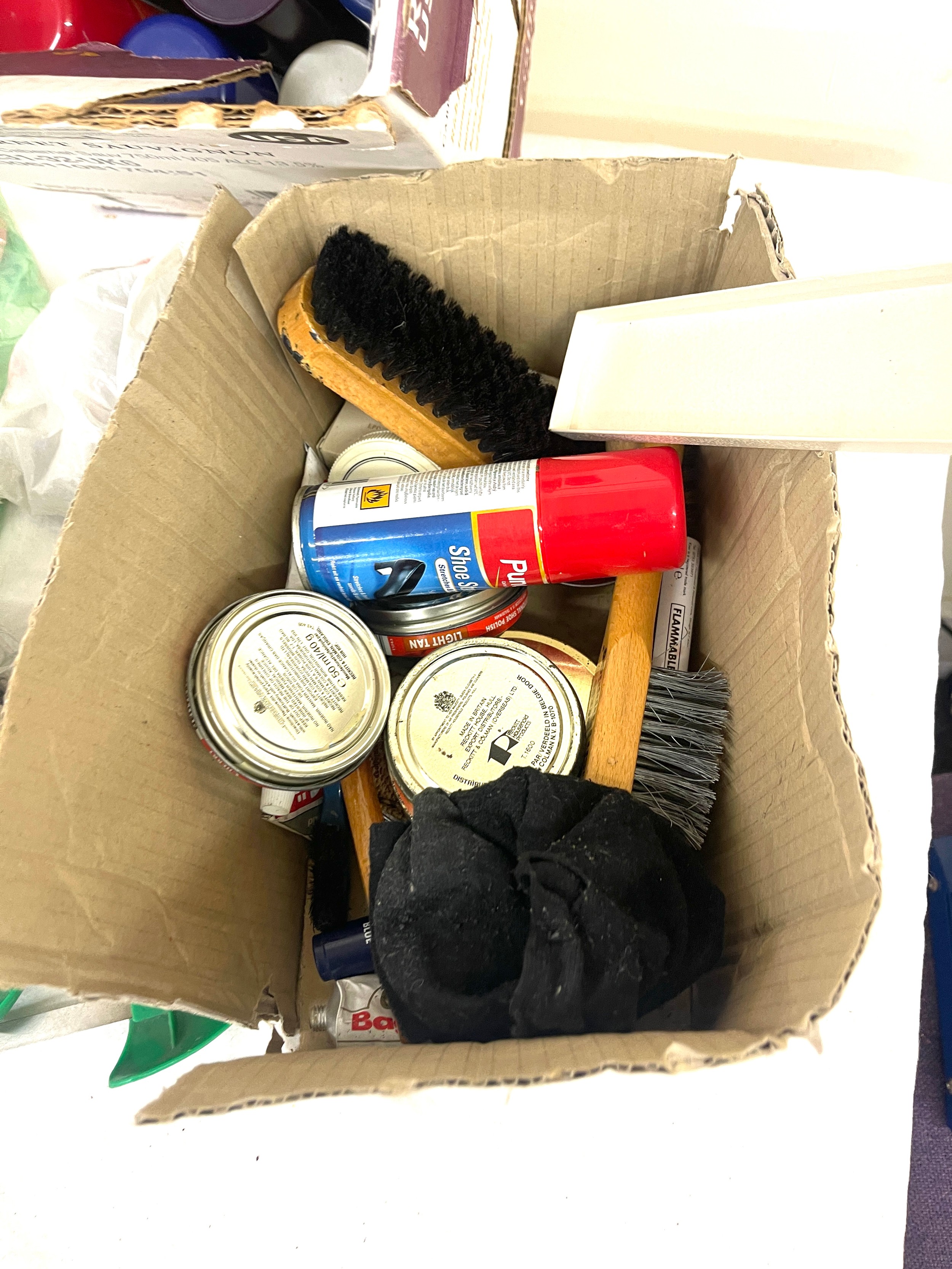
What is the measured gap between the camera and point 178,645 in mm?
657

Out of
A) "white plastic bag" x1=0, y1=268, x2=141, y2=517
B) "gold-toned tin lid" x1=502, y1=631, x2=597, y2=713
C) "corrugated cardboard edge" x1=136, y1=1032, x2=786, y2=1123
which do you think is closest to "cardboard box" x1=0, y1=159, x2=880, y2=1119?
"corrugated cardboard edge" x1=136, y1=1032, x2=786, y2=1123

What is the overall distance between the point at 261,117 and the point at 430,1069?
594 mm

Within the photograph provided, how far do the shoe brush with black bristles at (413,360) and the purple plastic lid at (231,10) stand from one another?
21 cm

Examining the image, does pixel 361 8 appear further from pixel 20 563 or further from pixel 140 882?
pixel 140 882

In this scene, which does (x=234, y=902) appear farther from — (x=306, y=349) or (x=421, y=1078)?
(x=306, y=349)

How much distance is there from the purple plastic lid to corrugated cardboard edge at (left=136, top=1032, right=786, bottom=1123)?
808 mm

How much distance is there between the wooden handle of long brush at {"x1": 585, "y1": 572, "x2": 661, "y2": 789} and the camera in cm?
66

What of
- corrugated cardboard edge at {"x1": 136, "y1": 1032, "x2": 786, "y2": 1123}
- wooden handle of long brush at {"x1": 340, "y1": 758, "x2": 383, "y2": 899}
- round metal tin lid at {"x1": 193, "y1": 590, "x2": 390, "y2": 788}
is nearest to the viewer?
corrugated cardboard edge at {"x1": 136, "y1": 1032, "x2": 786, "y2": 1123}

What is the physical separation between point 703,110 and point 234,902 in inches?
40.1

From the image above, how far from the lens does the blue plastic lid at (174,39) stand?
0.68 meters

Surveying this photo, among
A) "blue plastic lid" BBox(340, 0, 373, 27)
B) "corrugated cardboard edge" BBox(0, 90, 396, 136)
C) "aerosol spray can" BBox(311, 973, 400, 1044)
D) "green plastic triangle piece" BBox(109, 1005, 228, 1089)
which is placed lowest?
"green plastic triangle piece" BBox(109, 1005, 228, 1089)

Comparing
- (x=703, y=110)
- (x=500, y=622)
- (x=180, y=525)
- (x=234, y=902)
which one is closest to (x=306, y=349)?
(x=180, y=525)

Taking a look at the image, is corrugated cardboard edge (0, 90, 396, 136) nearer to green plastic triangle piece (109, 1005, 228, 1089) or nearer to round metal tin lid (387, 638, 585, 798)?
round metal tin lid (387, 638, 585, 798)

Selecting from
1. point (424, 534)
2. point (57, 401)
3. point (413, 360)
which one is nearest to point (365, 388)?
point (413, 360)
